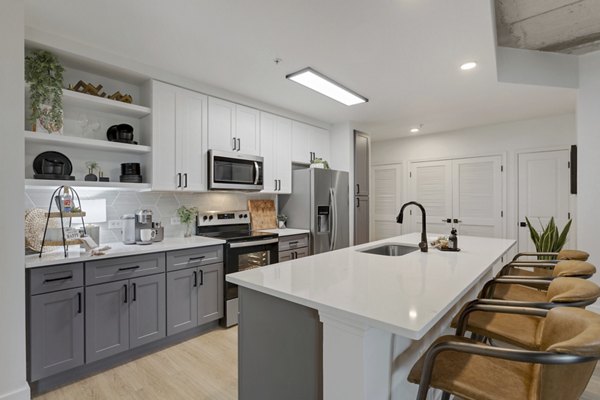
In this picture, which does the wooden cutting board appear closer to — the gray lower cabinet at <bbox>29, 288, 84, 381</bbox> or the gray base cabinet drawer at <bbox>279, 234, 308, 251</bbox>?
the gray base cabinet drawer at <bbox>279, 234, 308, 251</bbox>

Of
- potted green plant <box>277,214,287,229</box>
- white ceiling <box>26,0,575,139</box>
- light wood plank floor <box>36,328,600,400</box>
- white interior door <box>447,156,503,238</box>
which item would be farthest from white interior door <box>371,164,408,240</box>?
light wood plank floor <box>36,328,600,400</box>

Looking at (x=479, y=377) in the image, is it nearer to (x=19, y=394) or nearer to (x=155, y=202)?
(x=19, y=394)

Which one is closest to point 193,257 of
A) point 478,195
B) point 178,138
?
point 178,138

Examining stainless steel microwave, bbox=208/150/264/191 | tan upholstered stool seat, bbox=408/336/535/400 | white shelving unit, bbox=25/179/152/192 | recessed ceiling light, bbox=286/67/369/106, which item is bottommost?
tan upholstered stool seat, bbox=408/336/535/400

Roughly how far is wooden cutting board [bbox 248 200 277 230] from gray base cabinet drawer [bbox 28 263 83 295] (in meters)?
2.10

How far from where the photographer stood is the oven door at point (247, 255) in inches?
120

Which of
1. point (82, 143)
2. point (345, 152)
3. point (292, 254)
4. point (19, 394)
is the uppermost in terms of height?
point (345, 152)

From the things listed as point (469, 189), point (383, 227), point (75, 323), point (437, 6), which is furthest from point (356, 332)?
point (383, 227)

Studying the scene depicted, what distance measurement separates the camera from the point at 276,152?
159 inches

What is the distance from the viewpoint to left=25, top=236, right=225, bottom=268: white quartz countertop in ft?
6.69

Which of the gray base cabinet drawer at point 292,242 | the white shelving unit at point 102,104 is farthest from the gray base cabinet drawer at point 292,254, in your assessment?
the white shelving unit at point 102,104

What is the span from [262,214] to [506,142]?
402 centimetres

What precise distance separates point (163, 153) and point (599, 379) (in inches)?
159

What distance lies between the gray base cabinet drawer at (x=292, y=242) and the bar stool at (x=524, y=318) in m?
2.24
